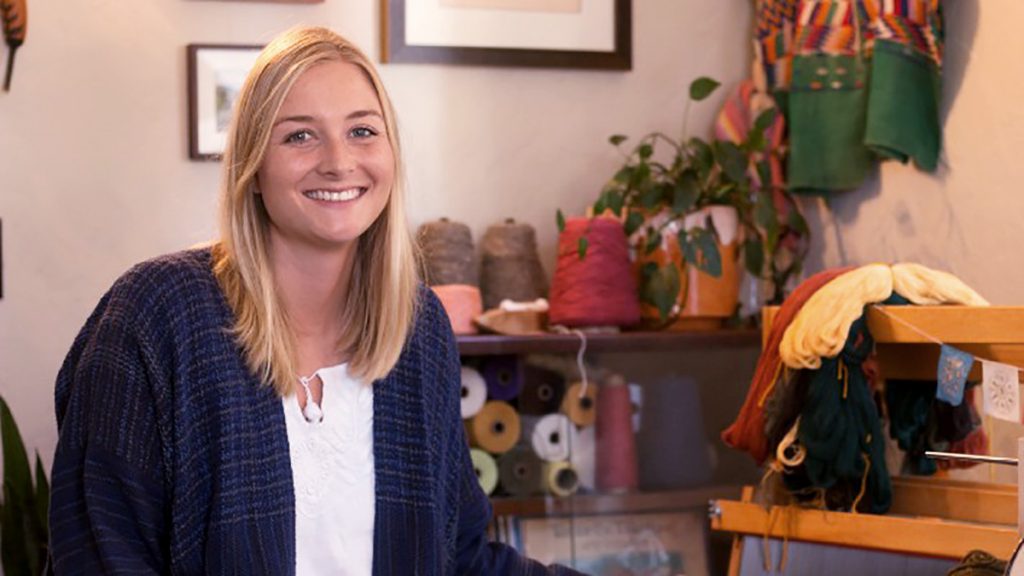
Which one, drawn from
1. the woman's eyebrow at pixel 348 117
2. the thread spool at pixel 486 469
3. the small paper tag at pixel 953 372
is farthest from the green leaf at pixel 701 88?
the woman's eyebrow at pixel 348 117

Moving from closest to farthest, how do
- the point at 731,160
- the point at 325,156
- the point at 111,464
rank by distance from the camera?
1. the point at 111,464
2. the point at 325,156
3. the point at 731,160

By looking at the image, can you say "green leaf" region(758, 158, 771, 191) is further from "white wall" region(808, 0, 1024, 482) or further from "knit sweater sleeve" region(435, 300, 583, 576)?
"knit sweater sleeve" region(435, 300, 583, 576)

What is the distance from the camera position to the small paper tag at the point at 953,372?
210cm

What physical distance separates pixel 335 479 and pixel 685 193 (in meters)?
1.45

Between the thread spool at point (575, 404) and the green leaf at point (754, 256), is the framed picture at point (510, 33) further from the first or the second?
the thread spool at point (575, 404)

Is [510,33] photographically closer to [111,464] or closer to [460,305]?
[460,305]

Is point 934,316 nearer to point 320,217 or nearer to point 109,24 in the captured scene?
point 320,217

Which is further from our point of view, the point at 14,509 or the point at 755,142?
the point at 755,142

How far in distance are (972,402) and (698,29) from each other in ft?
4.39

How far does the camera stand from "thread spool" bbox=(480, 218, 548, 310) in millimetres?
3150

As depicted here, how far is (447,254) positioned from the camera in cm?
310

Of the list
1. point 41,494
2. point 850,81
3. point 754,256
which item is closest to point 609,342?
point 754,256

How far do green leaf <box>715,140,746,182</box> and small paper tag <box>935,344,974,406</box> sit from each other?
1.02 metres

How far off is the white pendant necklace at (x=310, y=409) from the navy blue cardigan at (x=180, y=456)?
0.13ft
